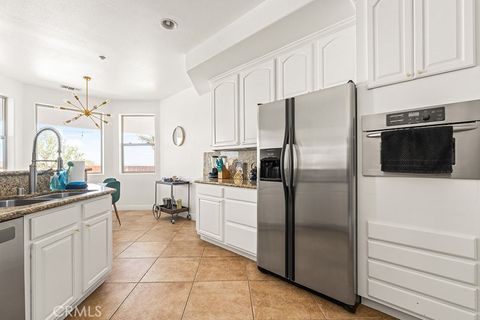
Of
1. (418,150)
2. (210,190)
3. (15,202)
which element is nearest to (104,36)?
(15,202)

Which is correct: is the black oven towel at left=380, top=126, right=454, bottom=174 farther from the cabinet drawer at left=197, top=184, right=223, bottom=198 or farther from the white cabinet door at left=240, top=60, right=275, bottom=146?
the cabinet drawer at left=197, top=184, right=223, bottom=198

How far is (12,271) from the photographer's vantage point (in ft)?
4.13

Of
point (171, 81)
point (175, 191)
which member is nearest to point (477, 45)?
point (171, 81)

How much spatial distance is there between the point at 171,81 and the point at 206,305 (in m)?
3.93

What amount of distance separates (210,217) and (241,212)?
65cm

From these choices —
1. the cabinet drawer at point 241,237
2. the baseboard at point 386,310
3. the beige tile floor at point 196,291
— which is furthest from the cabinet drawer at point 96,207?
the baseboard at point 386,310

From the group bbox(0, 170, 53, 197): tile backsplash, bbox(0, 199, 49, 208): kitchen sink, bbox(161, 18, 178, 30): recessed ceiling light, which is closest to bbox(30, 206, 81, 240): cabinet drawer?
bbox(0, 199, 49, 208): kitchen sink

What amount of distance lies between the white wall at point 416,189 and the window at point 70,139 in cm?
560

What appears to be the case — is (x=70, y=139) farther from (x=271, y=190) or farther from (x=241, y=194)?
(x=271, y=190)

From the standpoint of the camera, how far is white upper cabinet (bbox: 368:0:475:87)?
4.55 ft

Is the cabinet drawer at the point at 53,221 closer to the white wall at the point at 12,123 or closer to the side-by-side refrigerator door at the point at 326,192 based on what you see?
the side-by-side refrigerator door at the point at 326,192

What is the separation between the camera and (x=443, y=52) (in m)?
1.46

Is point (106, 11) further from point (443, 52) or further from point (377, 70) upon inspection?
point (443, 52)

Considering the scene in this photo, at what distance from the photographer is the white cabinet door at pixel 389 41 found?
1593mm
